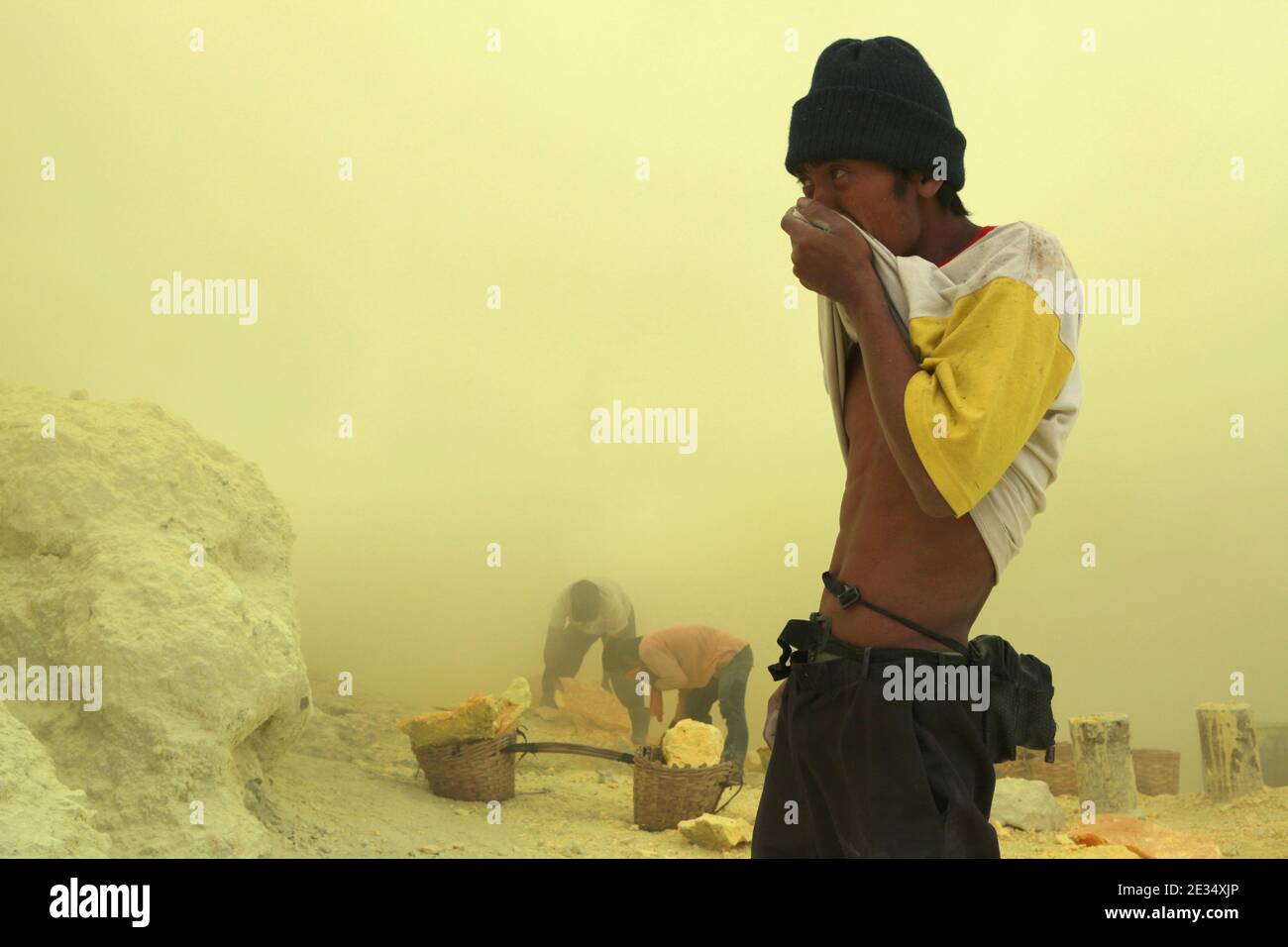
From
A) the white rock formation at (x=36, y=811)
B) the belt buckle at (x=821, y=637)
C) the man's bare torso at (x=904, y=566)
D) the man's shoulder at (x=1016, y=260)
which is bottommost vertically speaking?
the white rock formation at (x=36, y=811)

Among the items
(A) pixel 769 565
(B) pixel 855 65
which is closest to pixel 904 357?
(B) pixel 855 65

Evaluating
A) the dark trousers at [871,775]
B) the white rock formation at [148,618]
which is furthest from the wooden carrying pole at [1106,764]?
the dark trousers at [871,775]

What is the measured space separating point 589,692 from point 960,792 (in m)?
7.23

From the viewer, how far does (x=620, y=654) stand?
885 cm

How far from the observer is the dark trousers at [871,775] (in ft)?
5.30

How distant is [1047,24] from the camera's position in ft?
34.0

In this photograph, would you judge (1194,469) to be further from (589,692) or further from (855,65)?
(855,65)

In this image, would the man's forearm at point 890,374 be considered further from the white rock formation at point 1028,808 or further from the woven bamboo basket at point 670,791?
the white rock formation at point 1028,808

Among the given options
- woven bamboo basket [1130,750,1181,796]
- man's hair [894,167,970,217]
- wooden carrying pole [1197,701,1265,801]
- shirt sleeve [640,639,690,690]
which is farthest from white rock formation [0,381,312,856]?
woven bamboo basket [1130,750,1181,796]

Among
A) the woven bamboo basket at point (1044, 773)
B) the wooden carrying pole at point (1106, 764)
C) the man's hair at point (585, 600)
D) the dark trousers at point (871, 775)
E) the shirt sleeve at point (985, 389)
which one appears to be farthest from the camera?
the man's hair at point (585, 600)

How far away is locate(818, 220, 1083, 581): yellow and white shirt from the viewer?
1.52 m

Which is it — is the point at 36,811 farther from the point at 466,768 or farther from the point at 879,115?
the point at 466,768

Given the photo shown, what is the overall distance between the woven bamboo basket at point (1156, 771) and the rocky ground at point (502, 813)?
0.39 meters

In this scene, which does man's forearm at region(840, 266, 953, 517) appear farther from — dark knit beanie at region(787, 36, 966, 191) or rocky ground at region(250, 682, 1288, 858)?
rocky ground at region(250, 682, 1288, 858)
